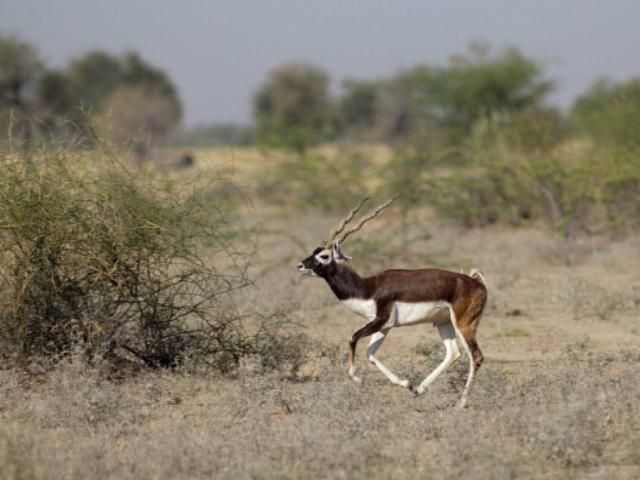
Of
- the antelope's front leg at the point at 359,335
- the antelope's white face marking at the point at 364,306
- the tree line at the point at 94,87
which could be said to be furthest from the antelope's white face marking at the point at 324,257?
the tree line at the point at 94,87

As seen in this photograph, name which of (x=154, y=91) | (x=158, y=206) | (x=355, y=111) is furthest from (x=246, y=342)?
(x=355, y=111)

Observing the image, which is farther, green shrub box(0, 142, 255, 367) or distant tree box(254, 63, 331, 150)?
distant tree box(254, 63, 331, 150)

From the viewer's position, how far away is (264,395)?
729cm

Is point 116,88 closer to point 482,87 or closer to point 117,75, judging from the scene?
point 117,75

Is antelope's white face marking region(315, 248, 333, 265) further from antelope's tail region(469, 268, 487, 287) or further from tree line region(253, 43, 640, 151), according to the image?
tree line region(253, 43, 640, 151)

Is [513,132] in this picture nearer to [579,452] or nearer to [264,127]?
[579,452]

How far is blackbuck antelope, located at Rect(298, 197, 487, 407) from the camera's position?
7512mm

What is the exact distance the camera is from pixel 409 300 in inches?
298

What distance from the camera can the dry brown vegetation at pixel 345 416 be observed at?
→ 5750 millimetres

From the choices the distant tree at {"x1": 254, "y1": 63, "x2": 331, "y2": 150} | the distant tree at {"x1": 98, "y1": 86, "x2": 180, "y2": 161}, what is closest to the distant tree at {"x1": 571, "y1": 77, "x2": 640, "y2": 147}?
the distant tree at {"x1": 98, "y1": 86, "x2": 180, "y2": 161}

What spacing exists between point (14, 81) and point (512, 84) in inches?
752

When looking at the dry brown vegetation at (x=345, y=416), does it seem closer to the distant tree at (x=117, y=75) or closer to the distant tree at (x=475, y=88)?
the distant tree at (x=475, y=88)

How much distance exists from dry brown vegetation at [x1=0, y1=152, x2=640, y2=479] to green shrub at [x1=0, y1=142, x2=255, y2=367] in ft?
0.96

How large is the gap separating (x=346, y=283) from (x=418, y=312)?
61 centimetres
